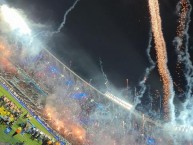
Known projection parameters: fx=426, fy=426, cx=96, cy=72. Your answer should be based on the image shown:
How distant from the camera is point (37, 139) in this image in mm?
40156

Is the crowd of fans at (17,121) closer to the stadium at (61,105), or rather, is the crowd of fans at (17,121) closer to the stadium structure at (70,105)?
the stadium at (61,105)

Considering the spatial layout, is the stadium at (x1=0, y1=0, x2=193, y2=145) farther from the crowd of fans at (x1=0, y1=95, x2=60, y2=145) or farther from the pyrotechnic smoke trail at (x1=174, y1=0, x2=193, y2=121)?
the pyrotechnic smoke trail at (x1=174, y1=0, x2=193, y2=121)

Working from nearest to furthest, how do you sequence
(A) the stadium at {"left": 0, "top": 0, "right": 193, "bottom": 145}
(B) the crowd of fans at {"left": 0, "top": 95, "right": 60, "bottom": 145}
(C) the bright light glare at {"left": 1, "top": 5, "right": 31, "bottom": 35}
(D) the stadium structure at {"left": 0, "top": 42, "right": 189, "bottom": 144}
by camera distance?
(B) the crowd of fans at {"left": 0, "top": 95, "right": 60, "bottom": 145} → (A) the stadium at {"left": 0, "top": 0, "right": 193, "bottom": 145} → (D) the stadium structure at {"left": 0, "top": 42, "right": 189, "bottom": 144} → (C) the bright light glare at {"left": 1, "top": 5, "right": 31, "bottom": 35}

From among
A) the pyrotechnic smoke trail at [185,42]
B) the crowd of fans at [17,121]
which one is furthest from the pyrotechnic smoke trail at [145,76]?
the crowd of fans at [17,121]

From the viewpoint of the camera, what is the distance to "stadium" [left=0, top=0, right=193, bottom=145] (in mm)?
43875

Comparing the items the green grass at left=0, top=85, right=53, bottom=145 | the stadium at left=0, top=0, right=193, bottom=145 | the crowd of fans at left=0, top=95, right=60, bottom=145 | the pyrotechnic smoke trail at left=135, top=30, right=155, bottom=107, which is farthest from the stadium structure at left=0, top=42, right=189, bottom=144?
the crowd of fans at left=0, top=95, right=60, bottom=145

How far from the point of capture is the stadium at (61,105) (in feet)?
144

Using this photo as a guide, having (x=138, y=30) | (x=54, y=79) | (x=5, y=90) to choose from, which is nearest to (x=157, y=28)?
(x=138, y=30)

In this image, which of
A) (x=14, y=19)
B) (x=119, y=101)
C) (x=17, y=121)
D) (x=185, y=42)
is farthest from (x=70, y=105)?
(x=185, y=42)

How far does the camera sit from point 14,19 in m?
56.0

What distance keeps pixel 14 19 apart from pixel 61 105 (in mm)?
13994

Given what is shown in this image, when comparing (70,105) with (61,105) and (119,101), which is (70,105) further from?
(119,101)

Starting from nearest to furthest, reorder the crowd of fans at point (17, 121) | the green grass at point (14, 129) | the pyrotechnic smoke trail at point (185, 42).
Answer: the green grass at point (14, 129) < the crowd of fans at point (17, 121) < the pyrotechnic smoke trail at point (185, 42)

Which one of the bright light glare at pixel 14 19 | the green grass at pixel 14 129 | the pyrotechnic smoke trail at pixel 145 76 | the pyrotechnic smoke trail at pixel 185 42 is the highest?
the pyrotechnic smoke trail at pixel 185 42
